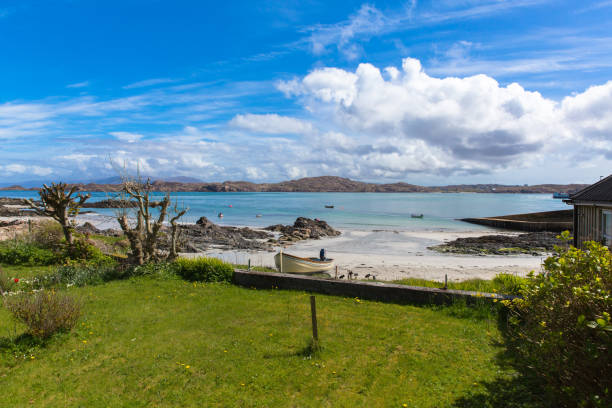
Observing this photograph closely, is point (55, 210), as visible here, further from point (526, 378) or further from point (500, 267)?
point (500, 267)

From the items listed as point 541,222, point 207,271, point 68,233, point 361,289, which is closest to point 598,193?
point 361,289

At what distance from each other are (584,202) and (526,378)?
10416 mm

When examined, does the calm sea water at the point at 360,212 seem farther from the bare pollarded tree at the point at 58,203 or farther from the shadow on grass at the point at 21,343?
the shadow on grass at the point at 21,343

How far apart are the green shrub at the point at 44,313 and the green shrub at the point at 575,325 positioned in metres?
7.73

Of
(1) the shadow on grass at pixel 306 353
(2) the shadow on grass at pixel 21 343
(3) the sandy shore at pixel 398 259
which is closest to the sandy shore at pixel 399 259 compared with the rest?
(3) the sandy shore at pixel 398 259

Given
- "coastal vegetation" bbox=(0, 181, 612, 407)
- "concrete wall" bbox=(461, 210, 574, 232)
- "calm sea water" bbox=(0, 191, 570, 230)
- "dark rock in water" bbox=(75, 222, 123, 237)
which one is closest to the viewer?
"coastal vegetation" bbox=(0, 181, 612, 407)

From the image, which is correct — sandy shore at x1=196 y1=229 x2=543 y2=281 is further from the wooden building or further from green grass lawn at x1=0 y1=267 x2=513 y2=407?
green grass lawn at x1=0 y1=267 x2=513 y2=407

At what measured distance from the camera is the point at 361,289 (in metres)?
9.32

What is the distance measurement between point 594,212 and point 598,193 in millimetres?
704

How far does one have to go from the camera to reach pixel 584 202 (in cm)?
1228

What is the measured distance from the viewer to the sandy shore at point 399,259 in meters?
18.2

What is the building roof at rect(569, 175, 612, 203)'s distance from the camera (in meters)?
11.6

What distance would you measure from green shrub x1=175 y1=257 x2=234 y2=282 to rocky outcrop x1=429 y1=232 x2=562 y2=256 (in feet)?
70.9

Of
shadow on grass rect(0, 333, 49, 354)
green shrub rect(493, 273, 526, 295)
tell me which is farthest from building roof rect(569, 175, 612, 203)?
shadow on grass rect(0, 333, 49, 354)
